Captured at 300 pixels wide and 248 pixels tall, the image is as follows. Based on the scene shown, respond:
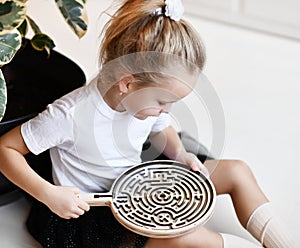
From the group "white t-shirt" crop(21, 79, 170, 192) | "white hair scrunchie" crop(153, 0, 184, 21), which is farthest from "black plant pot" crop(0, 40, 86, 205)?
"white hair scrunchie" crop(153, 0, 184, 21)

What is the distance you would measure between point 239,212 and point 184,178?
14 cm

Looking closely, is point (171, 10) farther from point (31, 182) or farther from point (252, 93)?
point (252, 93)

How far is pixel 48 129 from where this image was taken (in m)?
1.18

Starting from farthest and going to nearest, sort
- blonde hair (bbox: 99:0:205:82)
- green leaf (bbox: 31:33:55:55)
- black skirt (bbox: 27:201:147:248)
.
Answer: green leaf (bbox: 31:33:55:55) → black skirt (bbox: 27:201:147:248) → blonde hair (bbox: 99:0:205:82)

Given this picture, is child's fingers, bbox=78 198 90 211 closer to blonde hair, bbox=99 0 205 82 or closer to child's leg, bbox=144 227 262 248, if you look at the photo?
child's leg, bbox=144 227 262 248

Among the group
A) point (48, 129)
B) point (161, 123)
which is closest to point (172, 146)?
point (161, 123)

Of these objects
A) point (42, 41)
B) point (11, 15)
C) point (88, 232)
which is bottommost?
point (88, 232)

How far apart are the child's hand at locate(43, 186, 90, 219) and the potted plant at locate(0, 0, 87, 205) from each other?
6.0 inches

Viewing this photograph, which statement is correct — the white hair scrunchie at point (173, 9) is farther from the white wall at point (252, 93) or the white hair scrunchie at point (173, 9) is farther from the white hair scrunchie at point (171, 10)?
the white wall at point (252, 93)

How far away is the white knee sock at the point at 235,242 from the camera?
4.00 ft

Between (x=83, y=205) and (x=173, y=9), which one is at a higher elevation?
(x=173, y=9)

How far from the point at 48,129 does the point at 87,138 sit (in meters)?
0.07

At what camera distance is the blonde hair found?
1.09 m

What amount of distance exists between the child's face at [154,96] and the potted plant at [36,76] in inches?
8.8
